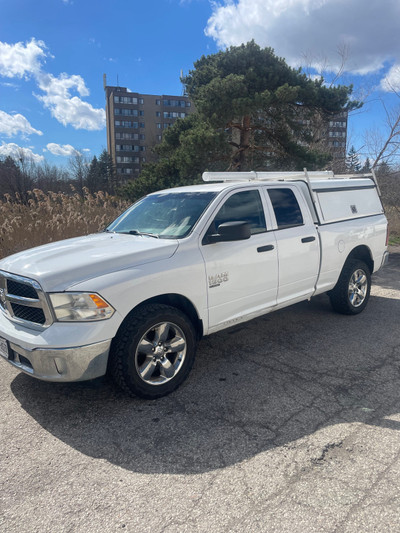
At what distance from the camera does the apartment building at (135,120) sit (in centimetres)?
9588

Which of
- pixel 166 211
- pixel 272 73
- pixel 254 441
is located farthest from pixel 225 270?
pixel 272 73

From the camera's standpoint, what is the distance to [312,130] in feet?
48.8

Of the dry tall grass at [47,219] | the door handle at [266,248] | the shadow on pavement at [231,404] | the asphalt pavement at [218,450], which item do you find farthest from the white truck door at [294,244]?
the dry tall grass at [47,219]

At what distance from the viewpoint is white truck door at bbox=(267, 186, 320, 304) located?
4.43 meters

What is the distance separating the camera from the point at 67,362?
2916mm

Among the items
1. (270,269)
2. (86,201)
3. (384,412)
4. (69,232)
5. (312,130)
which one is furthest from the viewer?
(312,130)

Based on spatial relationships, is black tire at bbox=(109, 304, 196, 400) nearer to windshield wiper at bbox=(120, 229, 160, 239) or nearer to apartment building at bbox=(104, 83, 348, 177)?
windshield wiper at bbox=(120, 229, 160, 239)

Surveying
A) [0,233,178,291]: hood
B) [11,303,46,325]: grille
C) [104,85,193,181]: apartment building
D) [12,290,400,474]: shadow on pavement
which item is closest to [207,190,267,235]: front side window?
[0,233,178,291]: hood

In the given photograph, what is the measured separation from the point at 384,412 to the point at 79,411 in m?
2.47

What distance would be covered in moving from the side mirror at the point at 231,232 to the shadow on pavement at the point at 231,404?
1346 millimetres

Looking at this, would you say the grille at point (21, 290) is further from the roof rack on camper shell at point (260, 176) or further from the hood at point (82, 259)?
the roof rack on camper shell at point (260, 176)

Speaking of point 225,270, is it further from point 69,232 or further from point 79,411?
point 69,232

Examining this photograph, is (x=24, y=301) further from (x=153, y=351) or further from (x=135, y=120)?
(x=135, y=120)

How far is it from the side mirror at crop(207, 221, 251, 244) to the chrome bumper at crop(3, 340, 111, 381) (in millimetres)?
1368
